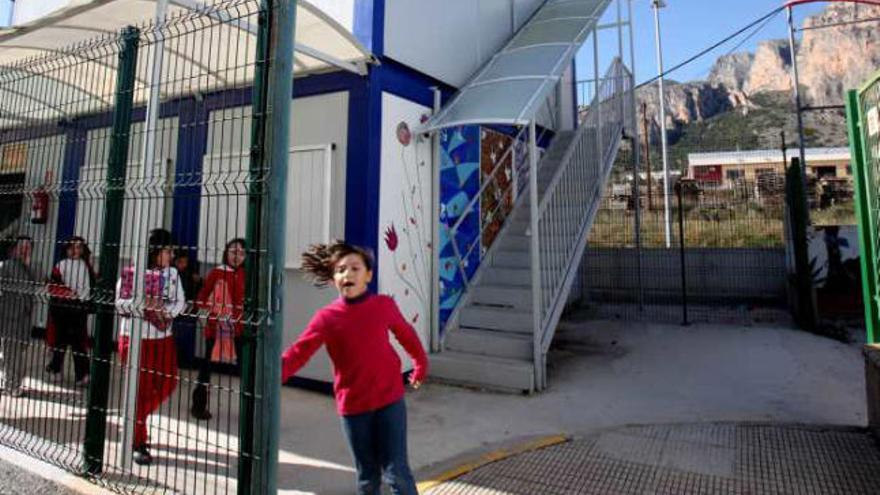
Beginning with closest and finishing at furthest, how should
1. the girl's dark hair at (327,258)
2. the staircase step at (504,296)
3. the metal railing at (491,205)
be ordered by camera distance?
the girl's dark hair at (327,258) < the staircase step at (504,296) < the metal railing at (491,205)

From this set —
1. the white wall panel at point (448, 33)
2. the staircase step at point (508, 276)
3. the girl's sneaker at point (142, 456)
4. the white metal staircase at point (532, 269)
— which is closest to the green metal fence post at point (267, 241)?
the girl's sneaker at point (142, 456)

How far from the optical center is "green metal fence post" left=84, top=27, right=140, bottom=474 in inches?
121

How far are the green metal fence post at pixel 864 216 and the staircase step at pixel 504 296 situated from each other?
9.91 feet

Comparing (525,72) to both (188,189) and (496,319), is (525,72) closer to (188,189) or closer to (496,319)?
(496,319)

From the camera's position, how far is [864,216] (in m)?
4.04

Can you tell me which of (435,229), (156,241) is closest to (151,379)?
(156,241)

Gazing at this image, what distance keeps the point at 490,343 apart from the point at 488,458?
7.08 feet

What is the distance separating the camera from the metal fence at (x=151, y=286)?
2.46 m

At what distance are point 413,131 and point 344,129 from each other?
857 millimetres

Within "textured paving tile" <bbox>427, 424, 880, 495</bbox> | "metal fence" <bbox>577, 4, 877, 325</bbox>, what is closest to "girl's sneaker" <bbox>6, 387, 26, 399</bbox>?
"textured paving tile" <bbox>427, 424, 880, 495</bbox>

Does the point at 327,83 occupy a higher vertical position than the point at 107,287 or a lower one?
higher

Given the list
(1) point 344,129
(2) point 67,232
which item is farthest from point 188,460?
(2) point 67,232

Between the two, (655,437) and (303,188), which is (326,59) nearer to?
(303,188)

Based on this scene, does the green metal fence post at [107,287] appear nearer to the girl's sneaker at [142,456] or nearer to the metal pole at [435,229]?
the girl's sneaker at [142,456]
